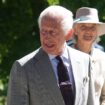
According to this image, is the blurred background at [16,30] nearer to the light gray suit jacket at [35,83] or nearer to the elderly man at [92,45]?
the elderly man at [92,45]

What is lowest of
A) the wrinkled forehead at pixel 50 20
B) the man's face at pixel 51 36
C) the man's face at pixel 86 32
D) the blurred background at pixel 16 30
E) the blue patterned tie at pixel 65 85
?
the blurred background at pixel 16 30

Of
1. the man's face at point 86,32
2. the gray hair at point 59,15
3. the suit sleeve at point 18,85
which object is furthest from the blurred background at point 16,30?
the suit sleeve at point 18,85

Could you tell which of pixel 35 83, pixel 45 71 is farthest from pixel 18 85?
pixel 45 71

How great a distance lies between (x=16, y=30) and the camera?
10.6m

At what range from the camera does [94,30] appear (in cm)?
511

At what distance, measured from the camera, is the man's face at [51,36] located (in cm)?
397

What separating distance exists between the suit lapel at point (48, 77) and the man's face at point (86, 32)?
39.5 inches

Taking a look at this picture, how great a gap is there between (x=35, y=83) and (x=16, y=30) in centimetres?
663

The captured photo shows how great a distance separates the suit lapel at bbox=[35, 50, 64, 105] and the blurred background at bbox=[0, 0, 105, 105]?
5573 mm

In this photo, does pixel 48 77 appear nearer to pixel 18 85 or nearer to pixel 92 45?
pixel 18 85

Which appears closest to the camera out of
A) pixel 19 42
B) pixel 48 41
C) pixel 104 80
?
pixel 48 41

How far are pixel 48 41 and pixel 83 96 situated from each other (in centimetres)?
52

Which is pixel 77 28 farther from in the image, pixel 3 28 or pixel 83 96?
pixel 3 28

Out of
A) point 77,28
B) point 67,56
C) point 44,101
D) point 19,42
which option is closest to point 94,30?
point 77,28
